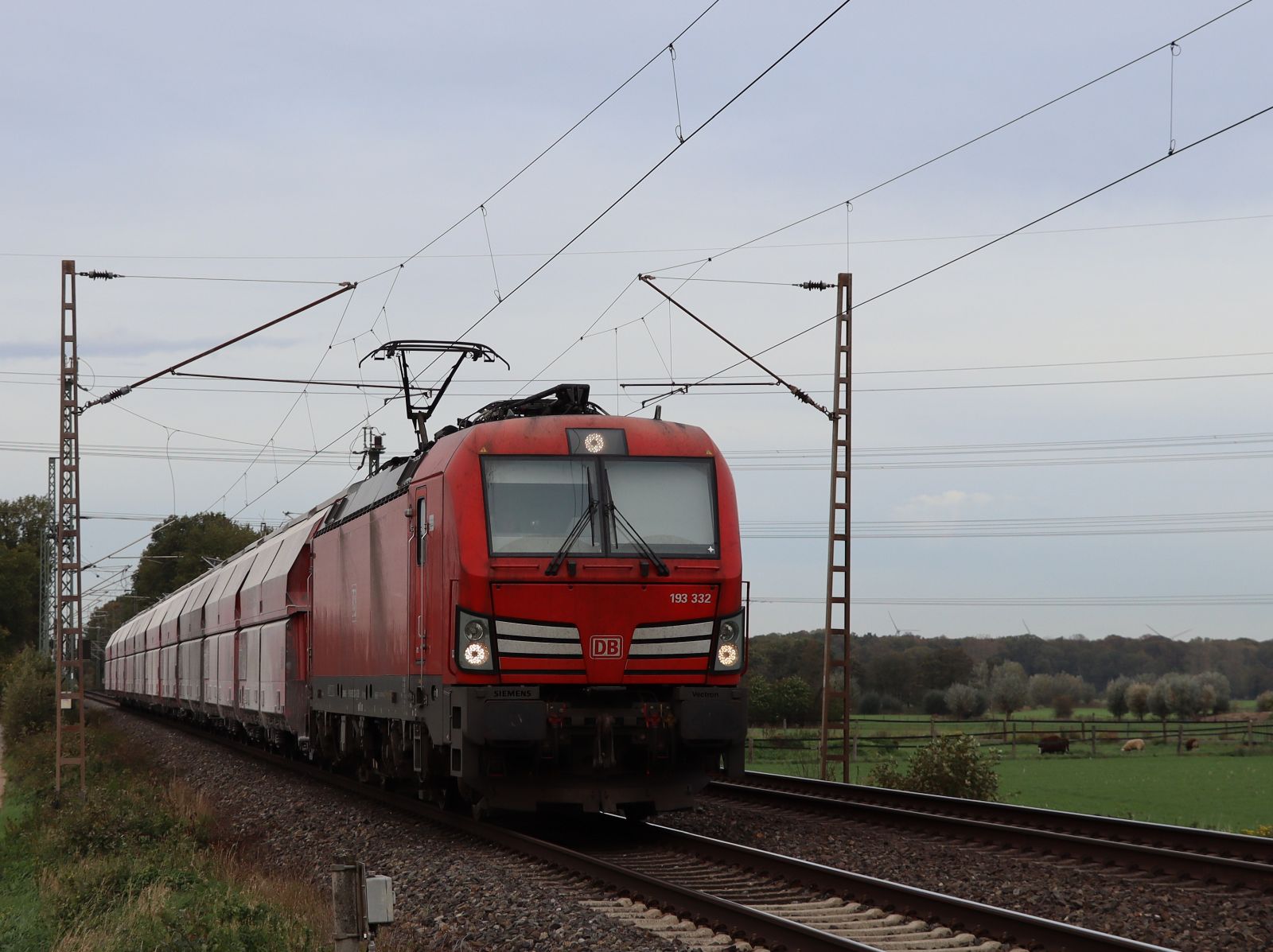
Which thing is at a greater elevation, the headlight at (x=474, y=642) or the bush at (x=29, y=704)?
the headlight at (x=474, y=642)

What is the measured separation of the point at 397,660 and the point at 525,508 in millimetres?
2912

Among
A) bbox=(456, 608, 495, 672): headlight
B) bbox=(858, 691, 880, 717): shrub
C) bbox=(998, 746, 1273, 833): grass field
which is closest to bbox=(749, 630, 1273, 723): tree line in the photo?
bbox=(858, 691, 880, 717): shrub

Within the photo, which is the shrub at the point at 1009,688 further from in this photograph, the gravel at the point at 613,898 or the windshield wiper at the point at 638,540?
the windshield wiper at the point at 638,540

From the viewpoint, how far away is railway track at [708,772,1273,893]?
11094 millimetres

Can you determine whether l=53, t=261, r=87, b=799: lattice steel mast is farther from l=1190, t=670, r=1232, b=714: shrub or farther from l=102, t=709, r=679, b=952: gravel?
l=1190, t=670, r=1232, b=714: shrub

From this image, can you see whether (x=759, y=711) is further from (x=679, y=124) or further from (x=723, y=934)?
(x=723, y=934)

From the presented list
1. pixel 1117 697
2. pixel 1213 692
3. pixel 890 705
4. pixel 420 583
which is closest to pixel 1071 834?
pixel 420 583

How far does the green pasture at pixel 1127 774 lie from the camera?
2070 centimetres

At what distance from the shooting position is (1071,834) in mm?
13727

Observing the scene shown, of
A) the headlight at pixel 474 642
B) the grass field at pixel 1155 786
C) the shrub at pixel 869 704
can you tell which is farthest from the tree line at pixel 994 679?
the headlight at pixel 474 642

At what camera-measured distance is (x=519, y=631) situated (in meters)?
13.1

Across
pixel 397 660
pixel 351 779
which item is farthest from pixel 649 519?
pixel 351 779

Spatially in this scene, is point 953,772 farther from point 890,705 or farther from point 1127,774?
point 890,705

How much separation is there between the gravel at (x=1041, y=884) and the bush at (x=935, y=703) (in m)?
54.1
